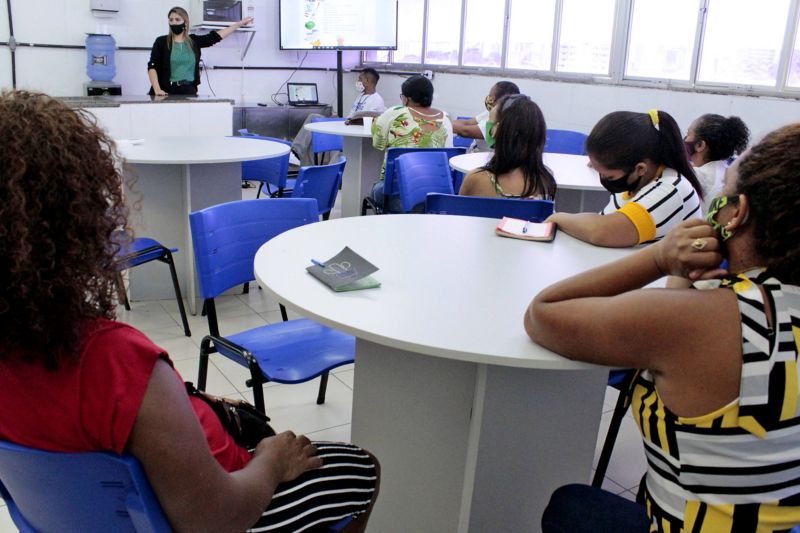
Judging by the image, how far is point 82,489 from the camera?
93 centimetres

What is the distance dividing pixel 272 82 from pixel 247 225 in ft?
20.8

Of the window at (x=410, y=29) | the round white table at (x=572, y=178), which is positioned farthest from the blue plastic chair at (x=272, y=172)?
the window at (x=410, y=29)

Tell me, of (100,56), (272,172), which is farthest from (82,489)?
(100,56)

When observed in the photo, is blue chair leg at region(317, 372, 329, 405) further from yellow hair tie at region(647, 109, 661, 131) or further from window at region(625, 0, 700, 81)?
window at region(625, 0, 700, 81)

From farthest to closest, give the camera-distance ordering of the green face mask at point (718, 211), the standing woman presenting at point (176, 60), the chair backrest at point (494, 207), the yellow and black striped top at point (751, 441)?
the standing woman presenting at point (176, 60), the chair backrest at point (494, 207), the green face mask at point (718, 211), the yellow and black striped top at point (751, 441)

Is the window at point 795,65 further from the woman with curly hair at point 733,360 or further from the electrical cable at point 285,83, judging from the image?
the electrical cable at point 285,83

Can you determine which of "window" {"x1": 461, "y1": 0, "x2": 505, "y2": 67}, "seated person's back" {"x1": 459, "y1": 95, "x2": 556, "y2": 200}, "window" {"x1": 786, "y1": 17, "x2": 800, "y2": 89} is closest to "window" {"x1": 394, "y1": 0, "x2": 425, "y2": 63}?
"window" {"x1": 461, "y1": 0, "x2": 505, "y2": 67}

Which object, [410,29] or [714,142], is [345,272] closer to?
[714,142]

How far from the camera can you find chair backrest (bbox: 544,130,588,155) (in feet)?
16.9

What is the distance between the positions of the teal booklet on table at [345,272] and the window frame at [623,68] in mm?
4023

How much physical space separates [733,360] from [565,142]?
14.6ft

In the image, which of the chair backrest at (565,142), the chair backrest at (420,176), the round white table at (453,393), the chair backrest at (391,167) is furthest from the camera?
the chair backrest at (565,142)

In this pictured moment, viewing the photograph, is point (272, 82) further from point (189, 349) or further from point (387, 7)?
point (189, 349)

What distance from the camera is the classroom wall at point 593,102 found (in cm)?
470
